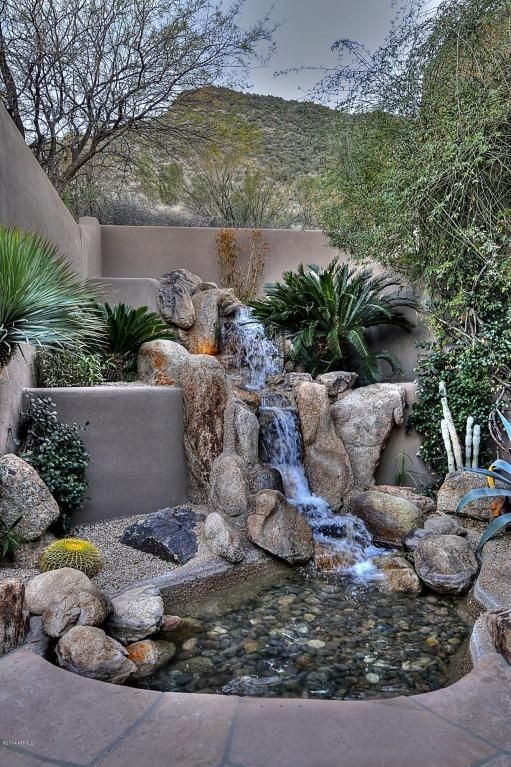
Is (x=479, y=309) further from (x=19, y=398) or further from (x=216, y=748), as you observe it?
(x=216, y=748)

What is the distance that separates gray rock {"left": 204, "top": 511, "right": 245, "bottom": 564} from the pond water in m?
0.37

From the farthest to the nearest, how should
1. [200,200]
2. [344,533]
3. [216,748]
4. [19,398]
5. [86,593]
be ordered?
1. [200,200]
2. [344,533]
3. [19,398]
4. [86,593]
5. [216,748]

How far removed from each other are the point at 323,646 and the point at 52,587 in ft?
5.60

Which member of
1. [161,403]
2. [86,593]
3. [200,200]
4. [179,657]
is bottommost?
[179,657]

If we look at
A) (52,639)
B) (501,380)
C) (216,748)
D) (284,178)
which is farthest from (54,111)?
(284,178)

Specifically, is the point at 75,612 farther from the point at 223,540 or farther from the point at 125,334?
the point at 125,334

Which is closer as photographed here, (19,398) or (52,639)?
(52,639)

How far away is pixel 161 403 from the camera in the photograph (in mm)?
5344

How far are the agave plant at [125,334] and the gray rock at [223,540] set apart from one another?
2.59 meters

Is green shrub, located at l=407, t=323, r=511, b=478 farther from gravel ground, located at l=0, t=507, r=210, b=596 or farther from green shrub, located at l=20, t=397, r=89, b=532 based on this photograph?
green shrub, located at l=20, t=397, r=89, b=532

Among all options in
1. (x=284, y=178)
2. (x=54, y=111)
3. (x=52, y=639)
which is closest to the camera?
(x=52, y=639)

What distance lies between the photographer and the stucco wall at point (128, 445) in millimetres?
4910

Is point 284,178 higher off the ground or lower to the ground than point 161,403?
higher

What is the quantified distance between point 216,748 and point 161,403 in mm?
3678
